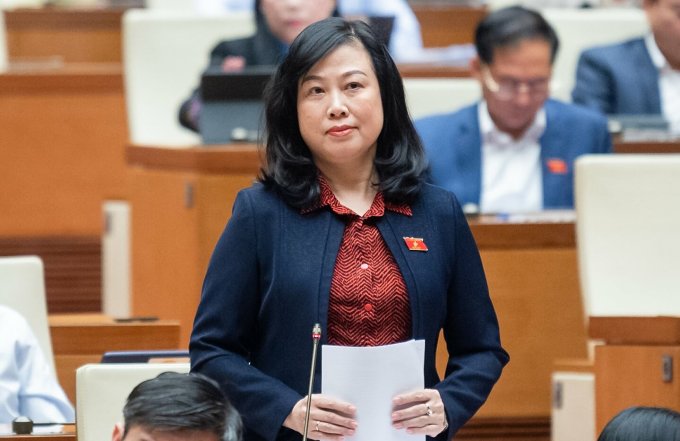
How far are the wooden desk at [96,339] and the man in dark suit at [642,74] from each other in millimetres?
1280

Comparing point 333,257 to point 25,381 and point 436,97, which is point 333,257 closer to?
point 25,381

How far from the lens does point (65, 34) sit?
453 cm

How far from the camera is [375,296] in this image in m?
1.60

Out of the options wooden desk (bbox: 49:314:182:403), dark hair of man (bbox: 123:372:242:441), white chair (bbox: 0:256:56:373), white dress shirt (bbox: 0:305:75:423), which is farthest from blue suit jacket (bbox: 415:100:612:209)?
dark hair of man (bbox: 123:372:242:441)

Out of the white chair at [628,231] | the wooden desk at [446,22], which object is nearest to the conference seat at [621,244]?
the white chair at [628,231]

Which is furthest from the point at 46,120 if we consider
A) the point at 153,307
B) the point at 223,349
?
the point at 223,349

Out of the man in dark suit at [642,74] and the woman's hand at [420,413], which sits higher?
the man in dark suit at [642,74]

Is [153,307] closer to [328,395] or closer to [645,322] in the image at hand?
[645,322]

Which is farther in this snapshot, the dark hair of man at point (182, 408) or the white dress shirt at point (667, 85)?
the white dress shirt at point (667, 85)

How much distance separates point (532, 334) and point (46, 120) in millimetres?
1670

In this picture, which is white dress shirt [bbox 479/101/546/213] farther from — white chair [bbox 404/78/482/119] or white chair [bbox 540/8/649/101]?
white chair [bbox 540/8/649/101]

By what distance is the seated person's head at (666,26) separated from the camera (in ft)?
11.0

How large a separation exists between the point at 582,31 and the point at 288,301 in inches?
105

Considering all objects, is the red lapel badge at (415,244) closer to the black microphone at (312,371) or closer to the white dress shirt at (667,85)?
the black microphone at (312,371)
